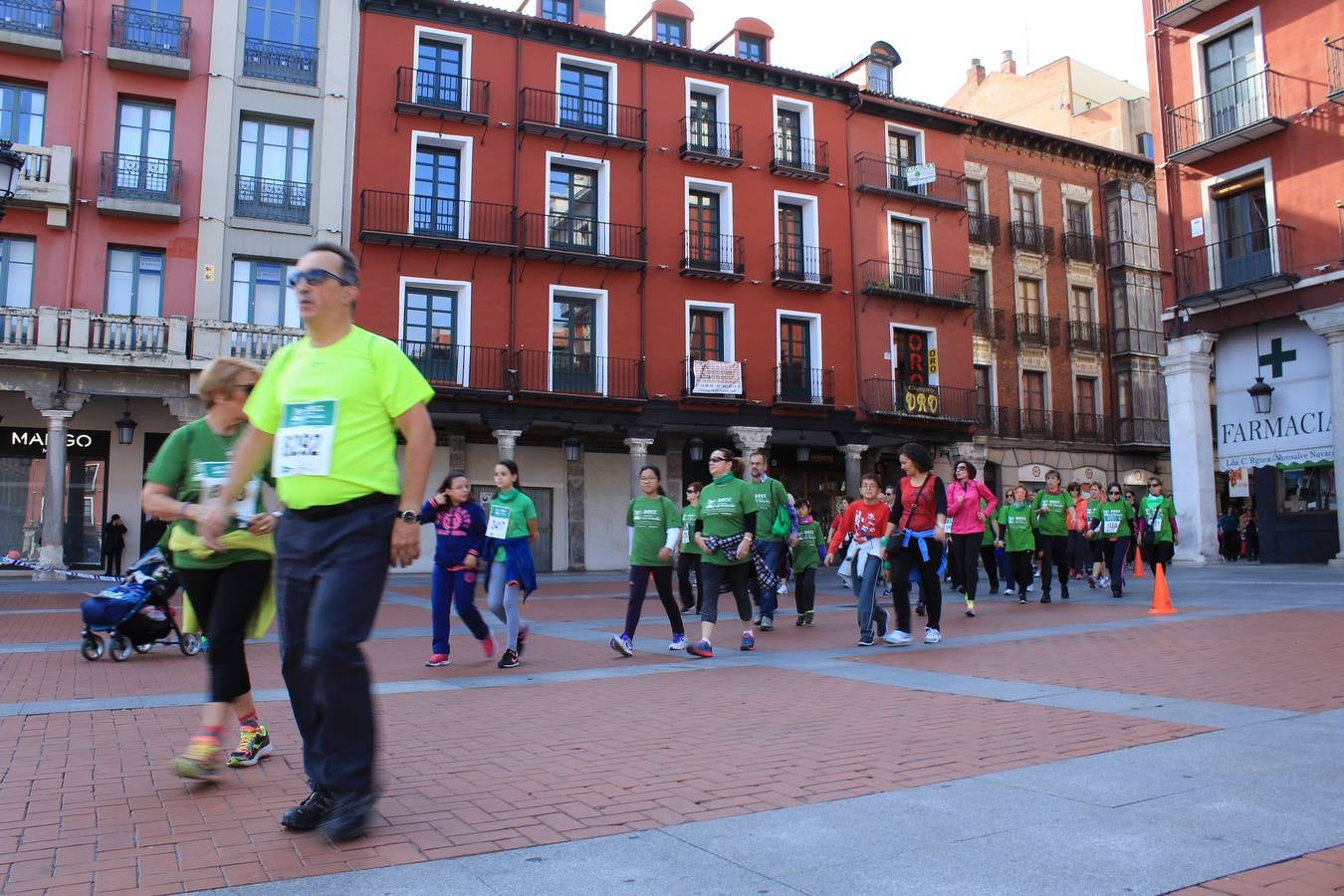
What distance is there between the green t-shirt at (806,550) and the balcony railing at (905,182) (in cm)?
2109

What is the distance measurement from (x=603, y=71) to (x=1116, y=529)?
19759mm

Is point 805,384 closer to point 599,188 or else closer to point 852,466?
point 852,466

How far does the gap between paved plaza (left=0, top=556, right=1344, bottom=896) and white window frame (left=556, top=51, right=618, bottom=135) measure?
22.1m

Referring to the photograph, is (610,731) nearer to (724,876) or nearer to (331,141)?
(724,876)

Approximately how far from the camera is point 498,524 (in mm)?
8742

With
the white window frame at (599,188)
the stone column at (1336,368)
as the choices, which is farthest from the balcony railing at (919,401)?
the stone column at (1336,368)

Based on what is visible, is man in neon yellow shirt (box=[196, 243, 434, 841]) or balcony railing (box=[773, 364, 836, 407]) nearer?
man in neon yellow shirt (box=[196, 243, 434, 841])

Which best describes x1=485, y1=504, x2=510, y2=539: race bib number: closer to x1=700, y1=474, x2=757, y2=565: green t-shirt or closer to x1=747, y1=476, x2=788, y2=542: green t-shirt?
x1=700, y1=474, x2=757, y2=565: green t-shirt

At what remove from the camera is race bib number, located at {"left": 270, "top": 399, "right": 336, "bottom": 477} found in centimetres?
360

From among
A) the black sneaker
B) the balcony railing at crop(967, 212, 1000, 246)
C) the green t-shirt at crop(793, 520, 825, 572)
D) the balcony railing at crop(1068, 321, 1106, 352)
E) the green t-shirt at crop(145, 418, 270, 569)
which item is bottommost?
the black sneaker

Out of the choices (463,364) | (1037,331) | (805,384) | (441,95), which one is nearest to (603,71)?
(441,95)

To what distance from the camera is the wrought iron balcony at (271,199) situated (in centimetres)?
2388

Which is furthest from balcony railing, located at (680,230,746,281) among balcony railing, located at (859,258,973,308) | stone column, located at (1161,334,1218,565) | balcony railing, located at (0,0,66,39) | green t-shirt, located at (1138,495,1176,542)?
balcony railing, located at (0,0,66,39)

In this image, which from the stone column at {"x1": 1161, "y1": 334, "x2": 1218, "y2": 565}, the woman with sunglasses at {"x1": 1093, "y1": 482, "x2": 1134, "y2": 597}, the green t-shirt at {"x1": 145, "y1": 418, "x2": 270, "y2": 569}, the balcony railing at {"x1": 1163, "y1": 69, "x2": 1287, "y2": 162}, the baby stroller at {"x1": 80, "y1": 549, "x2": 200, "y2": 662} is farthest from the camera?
the stone column at {"x1": 1161, "y1": 334, "x2": 1218, "y2": 565}
